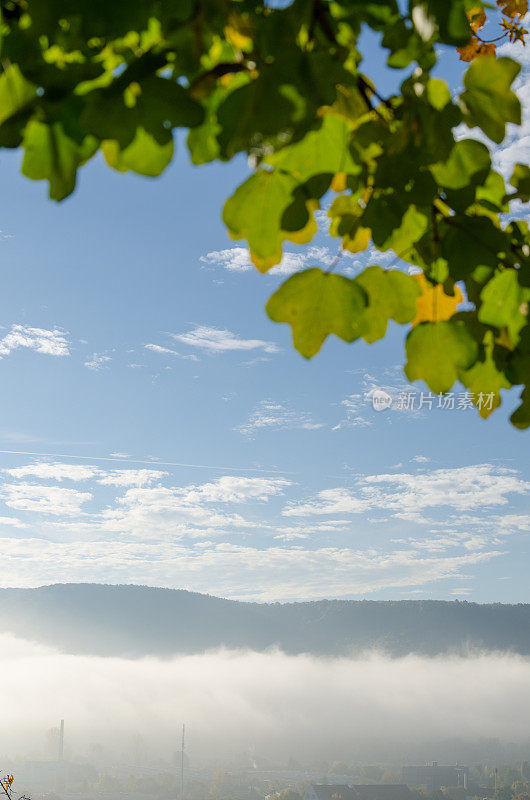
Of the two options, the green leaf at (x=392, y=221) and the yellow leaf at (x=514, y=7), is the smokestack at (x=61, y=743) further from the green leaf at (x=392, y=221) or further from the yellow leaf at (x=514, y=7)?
the green leaf at (x=392, y=221)

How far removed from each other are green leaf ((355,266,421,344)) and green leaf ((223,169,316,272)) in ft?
0.55

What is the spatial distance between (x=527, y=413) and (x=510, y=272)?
1.00 feet

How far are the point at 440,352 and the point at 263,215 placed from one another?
435 mm

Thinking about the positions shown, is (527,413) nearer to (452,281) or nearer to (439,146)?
(452,281)

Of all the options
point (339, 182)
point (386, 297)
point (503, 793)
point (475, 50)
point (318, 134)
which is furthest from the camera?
point (503, 793)

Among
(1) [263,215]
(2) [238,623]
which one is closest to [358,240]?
(1) [263,215]

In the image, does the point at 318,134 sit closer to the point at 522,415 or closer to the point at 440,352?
the point at 440,352

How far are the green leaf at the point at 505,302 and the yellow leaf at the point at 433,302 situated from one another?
8cm

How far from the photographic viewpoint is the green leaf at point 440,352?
1334mm

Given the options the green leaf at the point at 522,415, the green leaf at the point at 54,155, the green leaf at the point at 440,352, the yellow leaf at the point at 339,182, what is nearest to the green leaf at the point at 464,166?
the yellow leaf at the point at 339,182

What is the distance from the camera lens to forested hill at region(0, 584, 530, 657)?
137 m

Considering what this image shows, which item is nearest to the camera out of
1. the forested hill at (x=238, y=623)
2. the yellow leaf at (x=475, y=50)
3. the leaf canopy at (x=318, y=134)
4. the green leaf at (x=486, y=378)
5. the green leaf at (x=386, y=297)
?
the leaf canopy at (x=318, y=134)

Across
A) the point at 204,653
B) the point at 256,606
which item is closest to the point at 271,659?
the point at 204,653

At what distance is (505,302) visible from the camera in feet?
4.42
